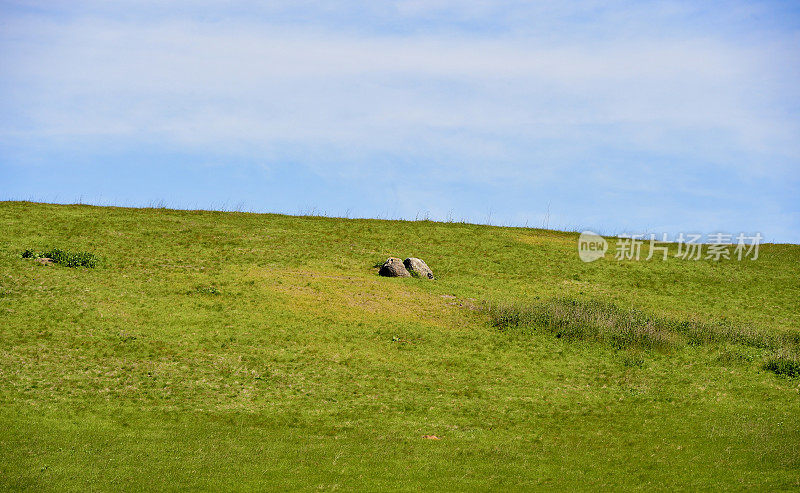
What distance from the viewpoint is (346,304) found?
38.5m

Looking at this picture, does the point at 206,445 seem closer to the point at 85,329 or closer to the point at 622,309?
the point at 85,329

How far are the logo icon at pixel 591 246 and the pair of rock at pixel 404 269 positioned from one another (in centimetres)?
1665

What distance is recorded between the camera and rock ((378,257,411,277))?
1789 inches

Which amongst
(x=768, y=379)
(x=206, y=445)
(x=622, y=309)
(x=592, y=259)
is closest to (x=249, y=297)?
(x=206, y=445)

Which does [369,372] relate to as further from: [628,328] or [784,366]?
[784,366]

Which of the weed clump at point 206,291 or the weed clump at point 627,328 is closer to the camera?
the weed clump at point 627,328

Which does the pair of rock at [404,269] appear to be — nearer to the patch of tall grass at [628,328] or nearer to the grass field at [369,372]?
the grass field at [369,372]

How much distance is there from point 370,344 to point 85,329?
13713 millimetres

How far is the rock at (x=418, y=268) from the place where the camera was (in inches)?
1804

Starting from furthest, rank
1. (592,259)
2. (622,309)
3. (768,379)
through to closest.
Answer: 1. (592,259)
2. (622,309)
3. (768,379)

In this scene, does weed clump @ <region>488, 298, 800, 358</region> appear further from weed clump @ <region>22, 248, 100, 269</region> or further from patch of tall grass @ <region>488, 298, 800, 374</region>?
weed clump @ <region>22, 248, 100, 269</region>

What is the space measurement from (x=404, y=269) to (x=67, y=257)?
22.2m

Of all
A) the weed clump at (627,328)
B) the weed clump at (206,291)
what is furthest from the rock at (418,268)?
the weed clump at (206,291)

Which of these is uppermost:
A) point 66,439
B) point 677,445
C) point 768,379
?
point 768,379
